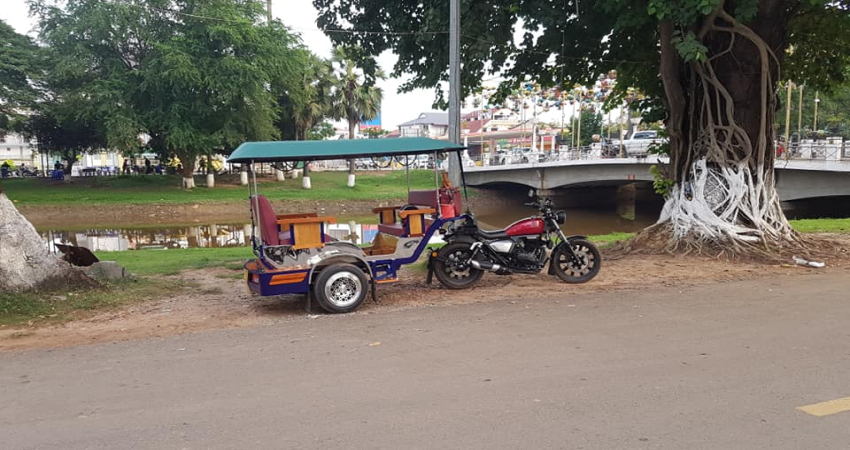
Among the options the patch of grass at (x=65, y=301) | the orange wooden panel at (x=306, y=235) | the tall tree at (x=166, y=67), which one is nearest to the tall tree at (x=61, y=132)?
the tall tree at (x=166, y=67)

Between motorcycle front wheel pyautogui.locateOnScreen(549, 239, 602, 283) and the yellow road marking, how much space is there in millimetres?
4591

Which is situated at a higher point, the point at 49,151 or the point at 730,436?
the point at 49,151

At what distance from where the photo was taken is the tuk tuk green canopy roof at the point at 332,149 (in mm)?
7391

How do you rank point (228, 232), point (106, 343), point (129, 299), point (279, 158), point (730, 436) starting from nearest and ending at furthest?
point (730, 436) < point (106, 343) < point (279, 158) < point (129, 299) < point (228, 232)

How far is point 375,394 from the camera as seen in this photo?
4.57 metres

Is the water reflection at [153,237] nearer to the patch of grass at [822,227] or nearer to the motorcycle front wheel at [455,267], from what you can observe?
the motorcycle front wheel at [455,267]

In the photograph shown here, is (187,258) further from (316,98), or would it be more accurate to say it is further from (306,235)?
(316,98)

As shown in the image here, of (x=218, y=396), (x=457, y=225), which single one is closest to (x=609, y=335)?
(x=457, y=225)

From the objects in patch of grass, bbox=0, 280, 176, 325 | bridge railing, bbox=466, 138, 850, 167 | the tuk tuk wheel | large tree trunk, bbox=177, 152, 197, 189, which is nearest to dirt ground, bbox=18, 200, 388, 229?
large tree trunk, bbox=177, 152, 197, 189

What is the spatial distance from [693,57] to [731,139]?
2641 millimetres

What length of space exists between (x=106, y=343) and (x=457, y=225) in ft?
14.4

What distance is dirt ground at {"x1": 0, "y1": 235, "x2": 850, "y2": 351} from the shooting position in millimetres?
6734

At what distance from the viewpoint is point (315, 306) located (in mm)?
7680

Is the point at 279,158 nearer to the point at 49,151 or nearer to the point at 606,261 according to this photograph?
the point at 606,261
